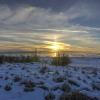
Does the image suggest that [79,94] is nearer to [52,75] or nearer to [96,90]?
[96,90]

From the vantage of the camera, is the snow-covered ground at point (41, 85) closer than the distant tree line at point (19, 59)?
Yes

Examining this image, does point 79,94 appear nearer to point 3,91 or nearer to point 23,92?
point 23,92

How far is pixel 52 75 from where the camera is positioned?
16406 millimetres

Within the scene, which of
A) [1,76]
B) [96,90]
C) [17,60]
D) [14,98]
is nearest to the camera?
[14,98]

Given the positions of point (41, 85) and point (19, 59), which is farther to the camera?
point (19, 59)

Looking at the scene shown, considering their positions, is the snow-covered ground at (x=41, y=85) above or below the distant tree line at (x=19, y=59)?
below

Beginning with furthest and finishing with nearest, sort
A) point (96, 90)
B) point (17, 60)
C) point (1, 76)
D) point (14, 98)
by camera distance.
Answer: point (17, 60) → point (1, 76) → point (96, 90) → point (14, 98)

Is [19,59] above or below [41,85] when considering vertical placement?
above

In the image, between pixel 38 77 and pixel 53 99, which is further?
pixel 38 77

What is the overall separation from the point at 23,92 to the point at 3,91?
822 mm

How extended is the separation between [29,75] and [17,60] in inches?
394

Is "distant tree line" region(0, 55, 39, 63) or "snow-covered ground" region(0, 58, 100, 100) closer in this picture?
"snow-covered ground" region(0, 58, 100, 100)

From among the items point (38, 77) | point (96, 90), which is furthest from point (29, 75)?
point (96, 90)

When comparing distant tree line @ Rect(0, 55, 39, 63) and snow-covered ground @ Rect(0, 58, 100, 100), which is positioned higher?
distant tree line @ Rect(0, 55, 39, 63)
